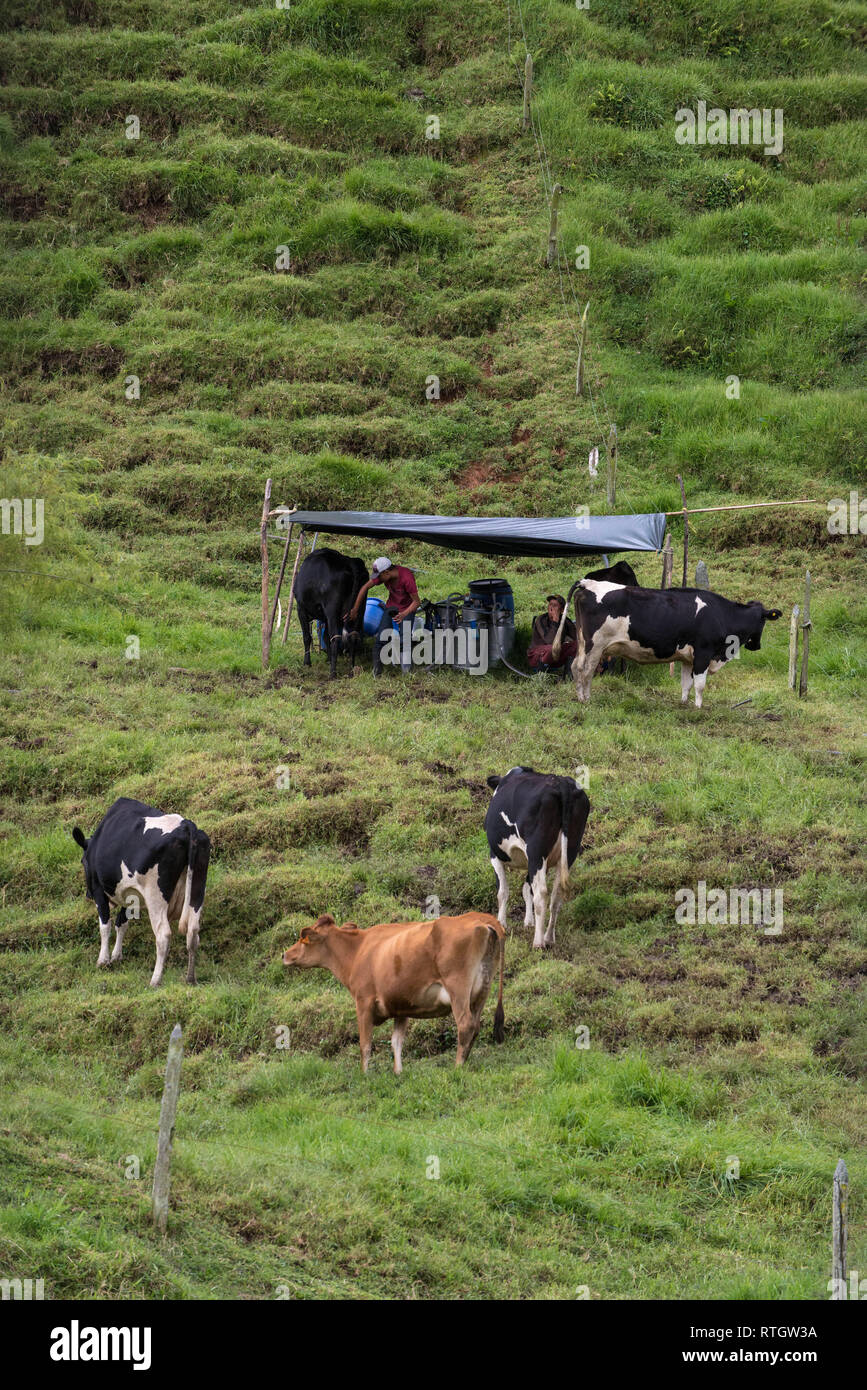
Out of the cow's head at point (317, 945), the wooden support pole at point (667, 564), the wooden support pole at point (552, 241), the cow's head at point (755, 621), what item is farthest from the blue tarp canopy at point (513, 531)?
the wooden support pole at point (552, 241)

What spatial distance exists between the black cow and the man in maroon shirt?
0.24 m

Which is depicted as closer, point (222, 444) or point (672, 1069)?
point (672, 1069)

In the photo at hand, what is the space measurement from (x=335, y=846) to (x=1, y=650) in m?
5.88

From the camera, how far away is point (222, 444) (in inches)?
892

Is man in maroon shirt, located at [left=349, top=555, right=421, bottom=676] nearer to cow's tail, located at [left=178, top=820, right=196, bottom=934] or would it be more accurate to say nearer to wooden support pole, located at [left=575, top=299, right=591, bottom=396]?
cow's tail, located at [left=178, top=820, right=196, bottom=934]

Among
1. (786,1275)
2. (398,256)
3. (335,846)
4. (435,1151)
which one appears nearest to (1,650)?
(335,846)

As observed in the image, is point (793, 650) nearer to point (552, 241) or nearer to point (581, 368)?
point (581, 368)

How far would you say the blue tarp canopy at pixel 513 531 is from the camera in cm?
1581

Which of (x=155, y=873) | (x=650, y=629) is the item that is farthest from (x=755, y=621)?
(x=155, y=873)

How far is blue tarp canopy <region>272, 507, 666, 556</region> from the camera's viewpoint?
15.8 m

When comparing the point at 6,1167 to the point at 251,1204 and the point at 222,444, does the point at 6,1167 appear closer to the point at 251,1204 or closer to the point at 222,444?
the point at 251,1204

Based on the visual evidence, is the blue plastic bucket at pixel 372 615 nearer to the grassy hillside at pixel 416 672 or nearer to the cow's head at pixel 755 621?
the grassy hillside at pixel 416 672

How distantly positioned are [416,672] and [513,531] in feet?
6.16

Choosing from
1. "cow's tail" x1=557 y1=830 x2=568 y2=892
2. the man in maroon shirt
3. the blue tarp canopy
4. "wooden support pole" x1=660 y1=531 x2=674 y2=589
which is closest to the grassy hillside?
"cow's tail" x1=557 y1=830 x2=568 y2=892
